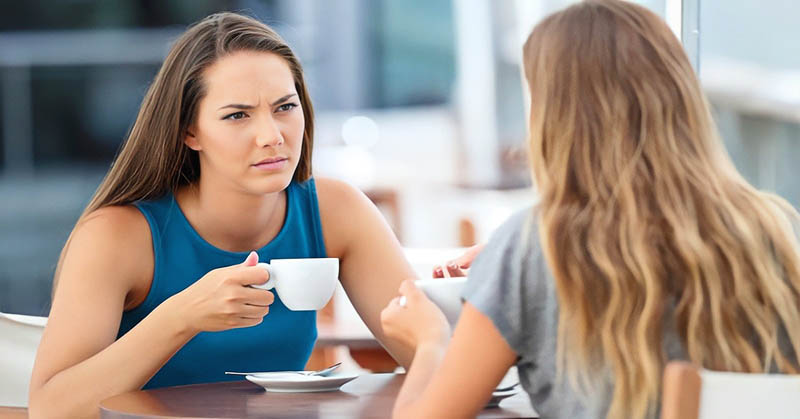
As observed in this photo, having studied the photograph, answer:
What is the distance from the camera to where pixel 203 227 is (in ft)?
5.94

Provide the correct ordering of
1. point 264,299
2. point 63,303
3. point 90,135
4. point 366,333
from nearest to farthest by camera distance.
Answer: point 264,299 < point 63,303 < point 366,333 < point 90,135

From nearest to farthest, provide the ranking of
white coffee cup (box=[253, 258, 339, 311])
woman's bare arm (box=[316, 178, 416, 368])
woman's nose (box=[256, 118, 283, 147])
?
1. white coffee cup (box=[253, 258, 339, 311])
2. woman's nose (box=[256, 118, 283, 147])
3. woman's bare arm (box=[316, 178, 416, 368])

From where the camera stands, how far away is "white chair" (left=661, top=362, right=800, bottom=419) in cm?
88

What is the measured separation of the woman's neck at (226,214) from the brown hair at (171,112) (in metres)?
0.04

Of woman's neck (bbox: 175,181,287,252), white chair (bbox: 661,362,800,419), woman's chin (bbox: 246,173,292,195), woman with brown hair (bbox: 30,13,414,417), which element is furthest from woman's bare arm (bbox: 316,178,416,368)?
white chair (bbox: 661,362,800,419)

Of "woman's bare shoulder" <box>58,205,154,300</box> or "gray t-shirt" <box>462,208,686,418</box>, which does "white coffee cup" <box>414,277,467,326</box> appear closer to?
"gray t-shirt" <box>462,208,686,418</box>

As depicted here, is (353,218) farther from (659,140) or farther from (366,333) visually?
Answer: (659,140)

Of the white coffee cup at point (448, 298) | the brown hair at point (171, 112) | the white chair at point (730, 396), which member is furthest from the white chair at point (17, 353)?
the white chair at point (730, 396)

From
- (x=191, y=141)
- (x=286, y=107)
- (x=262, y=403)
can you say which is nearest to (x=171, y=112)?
(x=191, y=141)

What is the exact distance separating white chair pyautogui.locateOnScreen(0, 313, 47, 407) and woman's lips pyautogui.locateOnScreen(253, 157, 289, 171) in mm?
540

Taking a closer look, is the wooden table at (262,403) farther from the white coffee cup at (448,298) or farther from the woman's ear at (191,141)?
the woman's ear at (191,141)

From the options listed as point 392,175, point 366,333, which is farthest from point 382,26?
point 366,333

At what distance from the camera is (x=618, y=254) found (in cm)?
108

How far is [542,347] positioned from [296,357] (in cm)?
81
